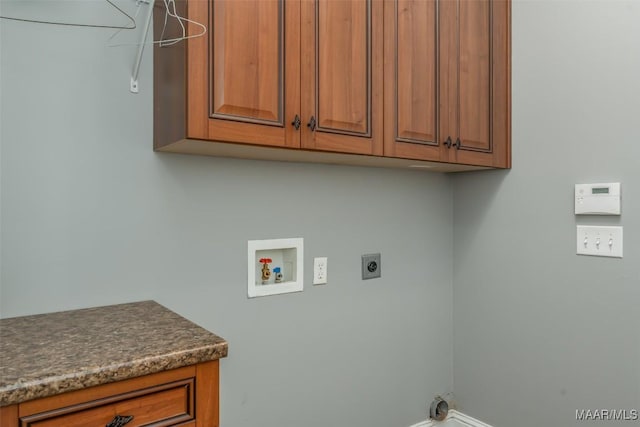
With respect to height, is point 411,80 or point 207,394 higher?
point 411,80

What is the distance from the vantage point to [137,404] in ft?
2.80

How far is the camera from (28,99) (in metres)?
A: 1.19

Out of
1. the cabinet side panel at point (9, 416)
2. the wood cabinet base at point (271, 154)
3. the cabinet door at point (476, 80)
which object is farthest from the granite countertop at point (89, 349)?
the cabinet door at point (476, 80)

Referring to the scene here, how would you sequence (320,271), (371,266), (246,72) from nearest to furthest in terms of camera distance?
1. (246,72)
2. (320,271)
3. (371,266)

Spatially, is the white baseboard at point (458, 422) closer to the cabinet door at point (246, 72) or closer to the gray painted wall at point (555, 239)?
the gray painted wall at point (555, 239)

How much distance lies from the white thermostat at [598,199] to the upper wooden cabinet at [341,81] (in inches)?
13.5

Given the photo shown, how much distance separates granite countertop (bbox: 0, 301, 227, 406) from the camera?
75 cm

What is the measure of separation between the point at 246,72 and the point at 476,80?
1009 millimetres

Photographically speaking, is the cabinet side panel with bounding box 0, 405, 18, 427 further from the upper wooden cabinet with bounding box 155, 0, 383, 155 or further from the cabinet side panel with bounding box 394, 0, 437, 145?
the cabinet side panel with bounding box 394, 0, 437, 145

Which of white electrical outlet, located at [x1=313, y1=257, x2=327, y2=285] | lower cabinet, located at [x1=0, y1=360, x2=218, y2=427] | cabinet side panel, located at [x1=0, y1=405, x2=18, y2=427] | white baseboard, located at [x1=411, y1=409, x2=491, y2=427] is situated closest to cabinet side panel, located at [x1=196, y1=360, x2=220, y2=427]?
lower cabinet, located at [x1=0, y1=360, x2=218, y2=427]

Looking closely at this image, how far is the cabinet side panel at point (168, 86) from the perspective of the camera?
1.15 meters

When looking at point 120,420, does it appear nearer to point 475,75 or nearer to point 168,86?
point 168,86

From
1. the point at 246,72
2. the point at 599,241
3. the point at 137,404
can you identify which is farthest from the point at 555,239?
the point at 137,404

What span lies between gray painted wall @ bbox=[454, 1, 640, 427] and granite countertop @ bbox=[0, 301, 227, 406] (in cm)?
142
